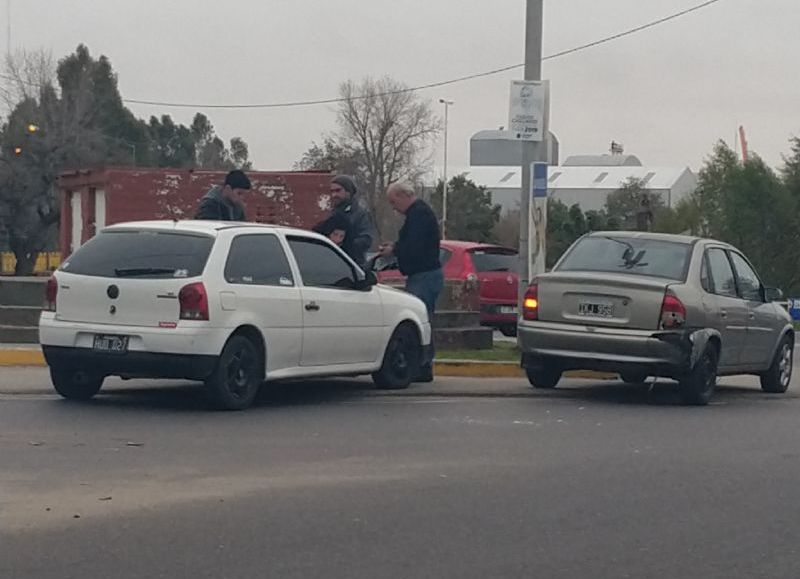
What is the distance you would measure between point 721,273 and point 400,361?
3.30 metres

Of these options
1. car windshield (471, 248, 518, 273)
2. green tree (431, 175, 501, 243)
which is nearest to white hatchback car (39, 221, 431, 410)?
car windshield (471, 248, 518, 273)

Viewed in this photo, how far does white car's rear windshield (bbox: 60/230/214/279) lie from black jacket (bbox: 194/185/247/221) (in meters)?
3.07

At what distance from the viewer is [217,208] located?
1498 cm

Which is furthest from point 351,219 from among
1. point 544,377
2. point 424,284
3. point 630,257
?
point 630,257

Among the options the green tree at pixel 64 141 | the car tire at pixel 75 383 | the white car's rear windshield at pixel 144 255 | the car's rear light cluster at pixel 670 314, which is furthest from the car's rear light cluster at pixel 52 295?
the green tree at pixel 64 141

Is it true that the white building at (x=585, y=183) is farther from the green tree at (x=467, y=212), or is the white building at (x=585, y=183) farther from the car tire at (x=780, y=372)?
the car tire at (x=780, y=372)

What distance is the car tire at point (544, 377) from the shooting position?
14039 mm

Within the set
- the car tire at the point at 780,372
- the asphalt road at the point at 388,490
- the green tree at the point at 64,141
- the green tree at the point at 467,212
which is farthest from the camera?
the green tree at the point at 467,212

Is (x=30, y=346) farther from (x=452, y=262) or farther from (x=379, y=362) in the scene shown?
(x=452, y=262)

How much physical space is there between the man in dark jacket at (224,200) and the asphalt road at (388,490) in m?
2.88

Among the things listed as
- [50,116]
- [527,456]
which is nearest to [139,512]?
[527,456]

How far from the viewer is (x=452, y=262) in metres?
21.2

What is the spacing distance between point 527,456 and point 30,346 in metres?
7.84

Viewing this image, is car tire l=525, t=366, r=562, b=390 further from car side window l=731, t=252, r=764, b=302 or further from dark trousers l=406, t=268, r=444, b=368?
car side window l=731, t=252, r=764, b=302
